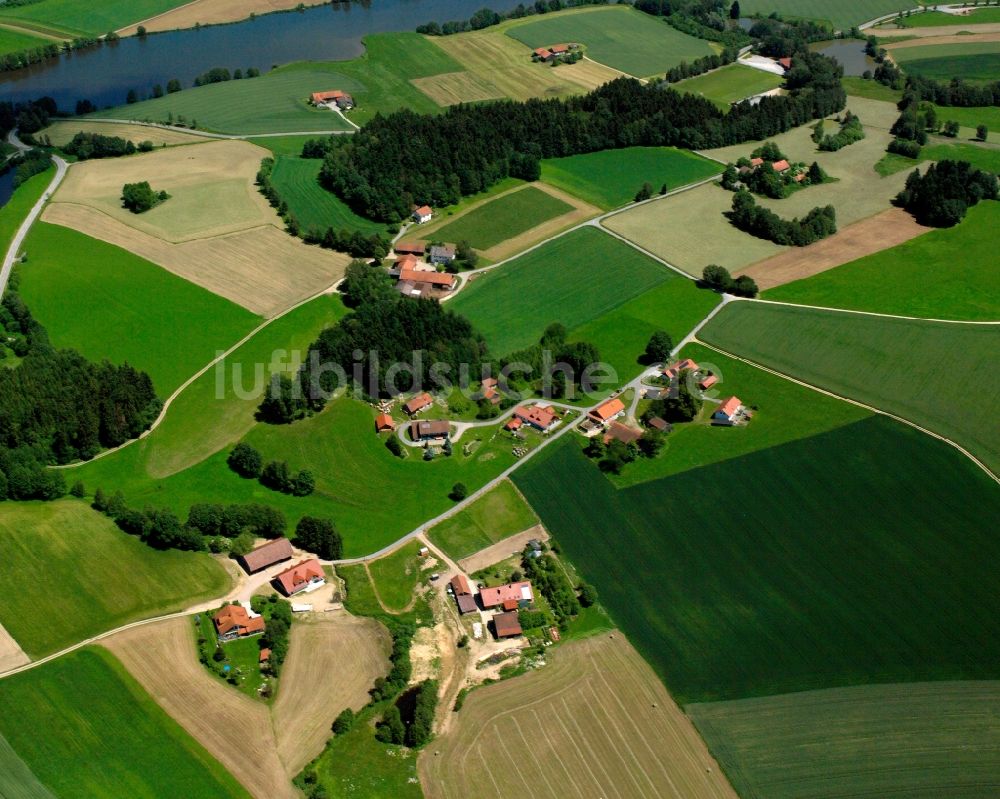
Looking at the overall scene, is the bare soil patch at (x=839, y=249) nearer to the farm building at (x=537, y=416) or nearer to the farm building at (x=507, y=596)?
the farm building at (x=537, y=416)

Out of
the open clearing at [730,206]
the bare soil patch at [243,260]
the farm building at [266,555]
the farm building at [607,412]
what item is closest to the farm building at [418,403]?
the farm building at [607,412]

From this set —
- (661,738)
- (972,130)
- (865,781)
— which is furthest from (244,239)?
(972,130)

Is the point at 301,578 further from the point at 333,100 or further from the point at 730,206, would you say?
the point at 333,100

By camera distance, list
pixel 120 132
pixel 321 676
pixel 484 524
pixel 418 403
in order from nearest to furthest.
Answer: pixel 321 676 < pixel 484 524 < pixel 418 403 < pixel 120 132

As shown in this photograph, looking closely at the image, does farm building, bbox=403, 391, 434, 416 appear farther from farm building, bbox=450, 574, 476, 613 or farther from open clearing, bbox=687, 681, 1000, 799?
open clearing, bbox=687, 681, 1000, 799

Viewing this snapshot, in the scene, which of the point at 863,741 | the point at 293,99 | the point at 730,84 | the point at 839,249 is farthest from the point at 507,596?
the point at 730,84

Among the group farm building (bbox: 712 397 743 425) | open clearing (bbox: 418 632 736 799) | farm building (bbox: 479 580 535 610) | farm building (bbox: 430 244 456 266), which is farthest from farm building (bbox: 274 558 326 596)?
farm building (bbox: 430 244 456 266)

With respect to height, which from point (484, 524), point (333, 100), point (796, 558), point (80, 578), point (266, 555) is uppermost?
point (333, 100)
